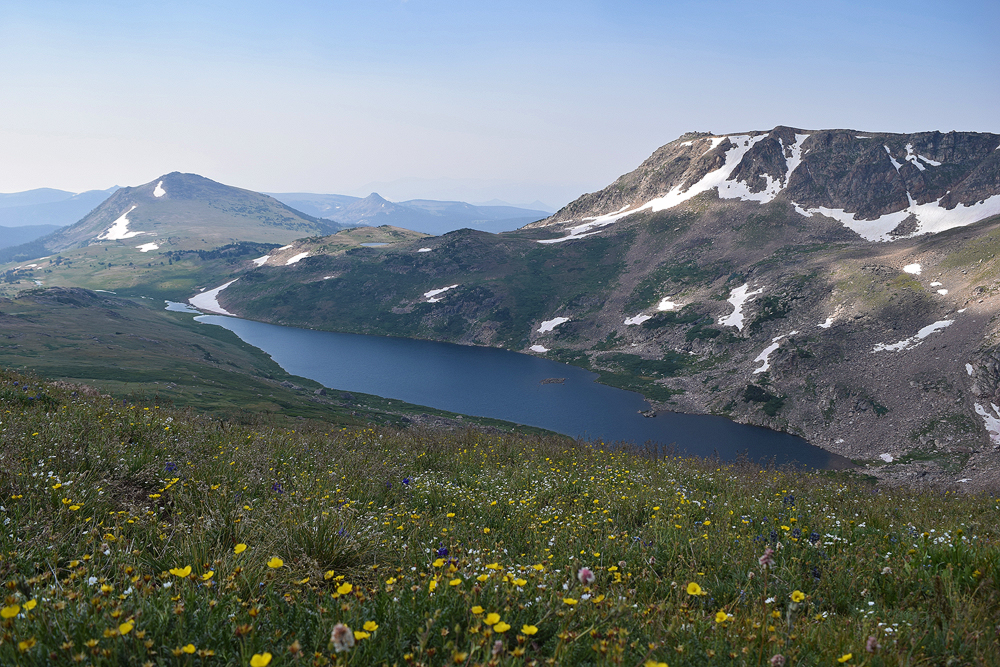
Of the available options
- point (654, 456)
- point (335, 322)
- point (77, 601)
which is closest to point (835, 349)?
point (654, 456)

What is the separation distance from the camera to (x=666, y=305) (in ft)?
432

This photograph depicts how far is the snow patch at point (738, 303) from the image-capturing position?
110 meters

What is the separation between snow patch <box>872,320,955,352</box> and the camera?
7794 cm

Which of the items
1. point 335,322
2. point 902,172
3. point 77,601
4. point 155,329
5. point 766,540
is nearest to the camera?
point 77,601

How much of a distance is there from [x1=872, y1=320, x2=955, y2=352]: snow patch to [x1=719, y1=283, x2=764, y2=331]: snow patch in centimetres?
2894

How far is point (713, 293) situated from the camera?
125938mm

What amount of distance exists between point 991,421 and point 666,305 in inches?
2928

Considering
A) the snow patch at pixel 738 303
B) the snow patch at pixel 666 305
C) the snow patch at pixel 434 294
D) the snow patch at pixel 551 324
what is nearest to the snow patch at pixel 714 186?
the snow patch at pixel 434 294

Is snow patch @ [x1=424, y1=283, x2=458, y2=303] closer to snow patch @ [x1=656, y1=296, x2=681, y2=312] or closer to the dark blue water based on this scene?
the dark blue water

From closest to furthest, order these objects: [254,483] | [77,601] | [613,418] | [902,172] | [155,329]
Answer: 1. [77,601]
2. [254,483]
3. [613,418]
4. [155,329]
5. [902,172]

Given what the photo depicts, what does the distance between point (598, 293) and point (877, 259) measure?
66990mm

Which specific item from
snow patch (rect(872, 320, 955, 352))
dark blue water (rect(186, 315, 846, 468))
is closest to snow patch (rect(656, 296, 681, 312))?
dark blue water (rect(186, 315, 846, 468))

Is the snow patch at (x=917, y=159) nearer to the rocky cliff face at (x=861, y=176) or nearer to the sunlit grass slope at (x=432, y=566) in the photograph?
the rocky cliff face at (x=861, y=176)

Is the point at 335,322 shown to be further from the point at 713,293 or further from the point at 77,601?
the point at 77,601
